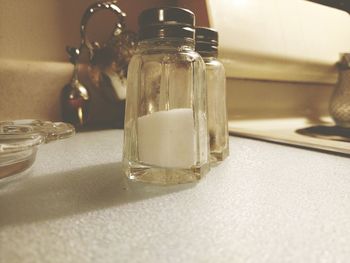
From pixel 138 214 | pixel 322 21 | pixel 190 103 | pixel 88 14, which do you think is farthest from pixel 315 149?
pixel 322 21

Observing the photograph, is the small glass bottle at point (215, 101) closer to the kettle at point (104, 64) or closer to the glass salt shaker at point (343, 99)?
the kettle at point (104, 64)

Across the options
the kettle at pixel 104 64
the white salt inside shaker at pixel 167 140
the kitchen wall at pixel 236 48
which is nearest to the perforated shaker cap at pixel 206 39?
the white salt inside shaker at pixel 167 140

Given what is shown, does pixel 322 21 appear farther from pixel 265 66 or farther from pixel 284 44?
pixel 265 66

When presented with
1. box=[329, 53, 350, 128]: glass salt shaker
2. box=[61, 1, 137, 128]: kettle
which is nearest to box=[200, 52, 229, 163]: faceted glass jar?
box=[61, 1, 137, 128]: kettle

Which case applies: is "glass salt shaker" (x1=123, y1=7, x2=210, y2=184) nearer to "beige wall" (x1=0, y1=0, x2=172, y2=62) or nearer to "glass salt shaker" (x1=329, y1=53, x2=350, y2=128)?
"beige wall" (x1=0, y1=0, x2=172, y2=62)

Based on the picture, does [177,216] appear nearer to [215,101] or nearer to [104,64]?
[215,101]
